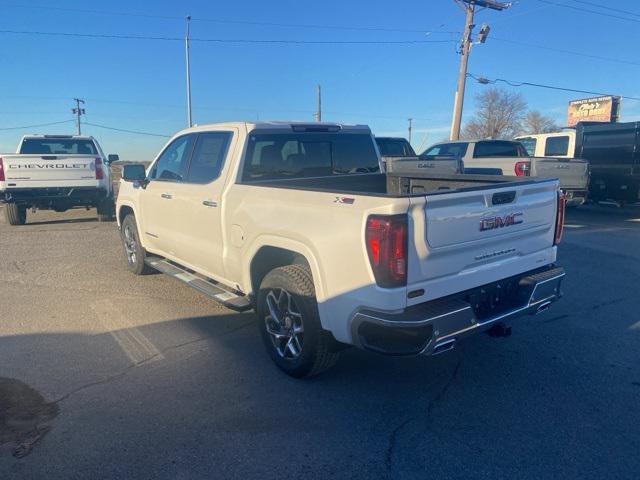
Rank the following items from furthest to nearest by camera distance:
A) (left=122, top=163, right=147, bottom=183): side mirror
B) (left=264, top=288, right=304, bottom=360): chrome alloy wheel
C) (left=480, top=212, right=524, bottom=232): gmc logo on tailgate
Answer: (left=122, top=163, right=147, bottom=183): side mirror < (left=264, top=288, right=304, bottom=360): chrome alloy wheel < (left=480, top=212, right=524, bottom=232): gmc logo on tailgate

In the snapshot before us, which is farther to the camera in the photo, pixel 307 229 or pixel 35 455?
pixel 307 229

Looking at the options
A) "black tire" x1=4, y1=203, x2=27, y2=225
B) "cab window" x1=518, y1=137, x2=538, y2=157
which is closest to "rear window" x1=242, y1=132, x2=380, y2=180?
"black tire" x1=4, y1=203, x2=27, y2=225

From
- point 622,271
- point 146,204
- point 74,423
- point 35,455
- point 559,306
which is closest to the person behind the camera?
point 35,455

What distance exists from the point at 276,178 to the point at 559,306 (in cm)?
342

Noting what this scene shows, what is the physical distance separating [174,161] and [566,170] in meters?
10.1

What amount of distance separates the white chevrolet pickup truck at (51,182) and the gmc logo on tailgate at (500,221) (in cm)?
1002

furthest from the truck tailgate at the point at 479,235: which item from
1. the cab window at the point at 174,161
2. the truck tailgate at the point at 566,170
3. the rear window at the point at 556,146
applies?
the rear window at the point at 556,146

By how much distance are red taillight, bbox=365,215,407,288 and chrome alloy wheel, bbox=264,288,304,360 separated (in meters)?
0.89

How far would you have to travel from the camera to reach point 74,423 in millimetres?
3293

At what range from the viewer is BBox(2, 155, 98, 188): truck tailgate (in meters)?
10.7

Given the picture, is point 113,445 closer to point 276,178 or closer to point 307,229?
point 307,229

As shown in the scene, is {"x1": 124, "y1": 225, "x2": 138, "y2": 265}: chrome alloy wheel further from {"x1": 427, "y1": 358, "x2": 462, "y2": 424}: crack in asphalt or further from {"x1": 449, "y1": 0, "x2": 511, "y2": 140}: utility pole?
{"x1": 449, "y1": 0, "x2": 511, "y2": 140}: utility pole

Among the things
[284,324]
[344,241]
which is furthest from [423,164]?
[344,241]

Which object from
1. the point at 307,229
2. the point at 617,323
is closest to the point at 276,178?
the point at 307,229
